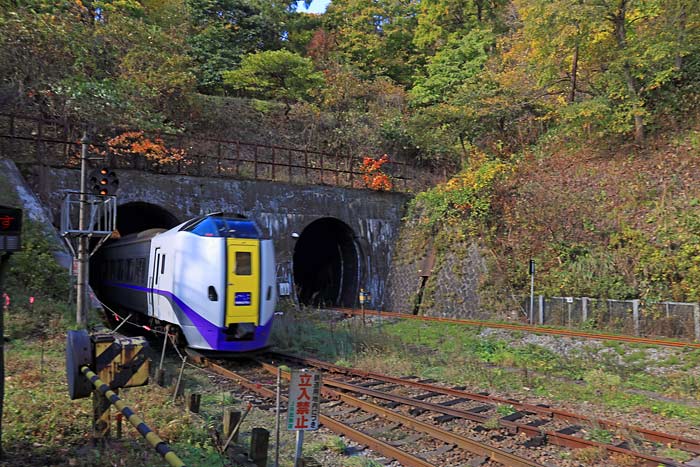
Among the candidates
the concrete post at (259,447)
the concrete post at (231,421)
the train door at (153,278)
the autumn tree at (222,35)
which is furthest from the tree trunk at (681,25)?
the autumn tree at (222,35)

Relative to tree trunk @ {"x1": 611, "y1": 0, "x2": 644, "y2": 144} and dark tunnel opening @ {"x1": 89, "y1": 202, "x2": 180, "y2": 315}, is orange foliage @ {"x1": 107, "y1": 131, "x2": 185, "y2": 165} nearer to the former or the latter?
dark tunnel opening @ {"x1": 89, "y1": 202, "x2": 180, "y2": 315}

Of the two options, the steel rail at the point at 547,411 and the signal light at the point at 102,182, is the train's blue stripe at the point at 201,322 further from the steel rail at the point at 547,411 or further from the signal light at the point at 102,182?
the signal light at the point at 102,182

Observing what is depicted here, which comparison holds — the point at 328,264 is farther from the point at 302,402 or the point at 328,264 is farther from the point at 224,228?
the point at 302,402

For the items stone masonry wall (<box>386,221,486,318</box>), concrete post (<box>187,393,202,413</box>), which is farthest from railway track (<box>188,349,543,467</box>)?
stone masonry wall (<box>386,221,486,318</box>)

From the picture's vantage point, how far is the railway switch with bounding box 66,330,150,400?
5344mm

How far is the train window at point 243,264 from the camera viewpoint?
11.7 metres

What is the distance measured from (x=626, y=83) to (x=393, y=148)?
13.1 m

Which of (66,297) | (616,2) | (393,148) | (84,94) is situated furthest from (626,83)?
(84,94)

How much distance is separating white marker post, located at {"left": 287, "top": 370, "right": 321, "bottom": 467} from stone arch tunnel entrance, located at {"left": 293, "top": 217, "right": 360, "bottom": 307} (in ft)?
58.2

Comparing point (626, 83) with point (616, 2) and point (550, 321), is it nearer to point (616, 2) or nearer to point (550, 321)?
point (616, 2)

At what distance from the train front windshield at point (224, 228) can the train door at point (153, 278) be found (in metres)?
2.02

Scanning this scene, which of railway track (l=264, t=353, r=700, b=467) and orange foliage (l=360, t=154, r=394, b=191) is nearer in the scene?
railway track (l=264, t=353, r=700, b=467)

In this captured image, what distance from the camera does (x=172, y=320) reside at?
12.4 meters

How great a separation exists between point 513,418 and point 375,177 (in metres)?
18.6
